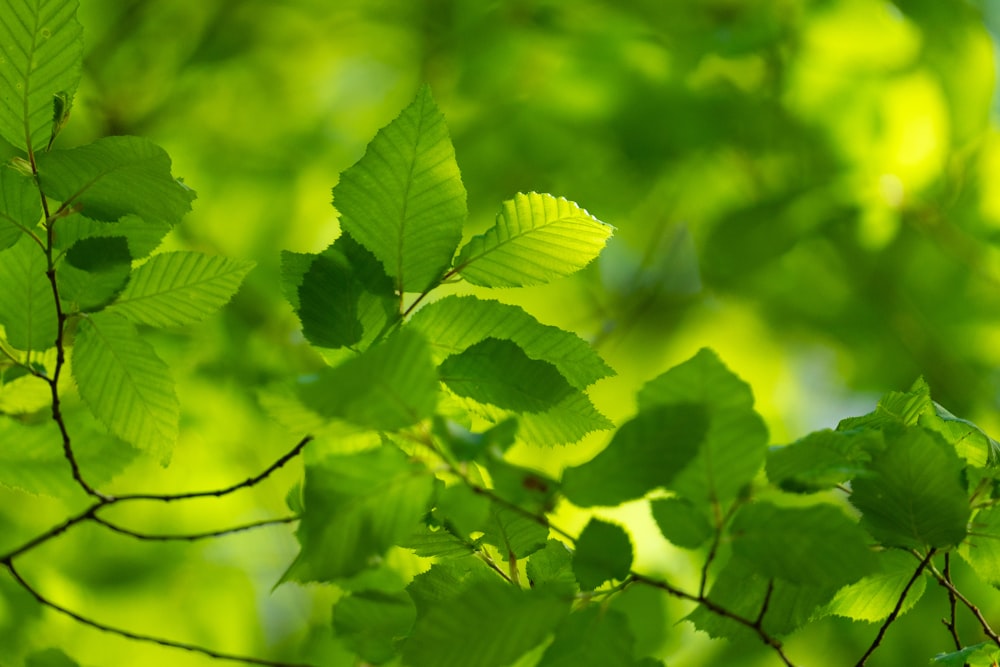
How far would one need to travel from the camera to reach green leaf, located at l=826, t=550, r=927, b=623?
0.63m

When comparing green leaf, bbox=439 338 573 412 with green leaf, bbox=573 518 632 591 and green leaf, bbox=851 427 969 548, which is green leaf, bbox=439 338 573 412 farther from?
green leaf, bbox=851 427 969 548

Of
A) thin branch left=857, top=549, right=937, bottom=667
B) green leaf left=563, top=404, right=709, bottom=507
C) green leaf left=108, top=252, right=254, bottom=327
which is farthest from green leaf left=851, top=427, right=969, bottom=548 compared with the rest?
green leaf left=108, top=252, right=254, bottom=327

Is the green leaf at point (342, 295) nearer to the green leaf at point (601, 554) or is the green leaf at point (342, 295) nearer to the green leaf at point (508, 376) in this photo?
the green leaf at point (508, 376)

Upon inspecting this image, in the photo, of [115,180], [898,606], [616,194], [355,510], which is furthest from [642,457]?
[616,194]

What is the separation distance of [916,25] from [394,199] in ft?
5.91

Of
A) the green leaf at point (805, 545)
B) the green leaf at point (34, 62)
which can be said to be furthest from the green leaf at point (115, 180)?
the green leaf at point (805, 545)

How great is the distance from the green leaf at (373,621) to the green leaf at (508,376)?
155 mm

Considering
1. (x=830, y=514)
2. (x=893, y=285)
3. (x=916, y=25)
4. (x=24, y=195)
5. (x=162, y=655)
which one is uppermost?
(x=916, y=25)

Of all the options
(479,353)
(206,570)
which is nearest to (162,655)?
(206,570)

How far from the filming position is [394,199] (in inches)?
23.0

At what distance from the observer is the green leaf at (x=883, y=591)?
632 millimetres

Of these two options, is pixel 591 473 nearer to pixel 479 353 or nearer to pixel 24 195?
pixel 479 353

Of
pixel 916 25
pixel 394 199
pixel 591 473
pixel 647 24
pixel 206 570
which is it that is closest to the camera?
pixel 591 473

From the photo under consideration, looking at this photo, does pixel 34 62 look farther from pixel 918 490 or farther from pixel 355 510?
pixel 918 490
